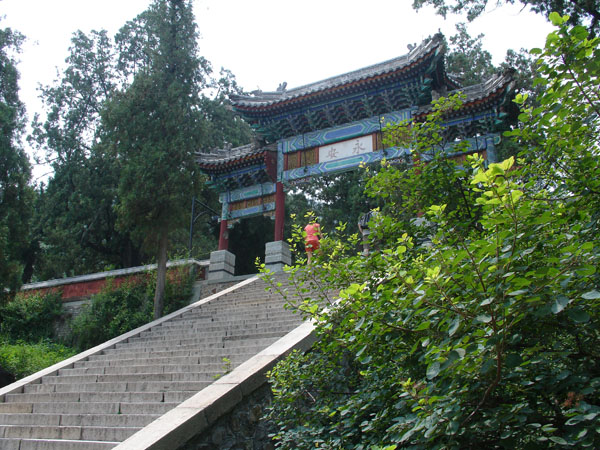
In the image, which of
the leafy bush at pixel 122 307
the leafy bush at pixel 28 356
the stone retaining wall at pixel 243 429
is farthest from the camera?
the leafy bush at pixel 122 307

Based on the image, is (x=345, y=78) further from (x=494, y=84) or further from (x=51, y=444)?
(x=51, y=444)

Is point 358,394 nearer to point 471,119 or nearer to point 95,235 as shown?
point 471,119

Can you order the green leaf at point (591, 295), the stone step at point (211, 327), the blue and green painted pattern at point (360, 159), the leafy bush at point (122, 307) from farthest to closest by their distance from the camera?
the leafy bush at point (122, 307) → the blue and green painted pattern at point (360, 159) → the stone step at point (211, 327) → the green leaf at point (591, 295)

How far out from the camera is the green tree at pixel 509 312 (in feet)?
6.98

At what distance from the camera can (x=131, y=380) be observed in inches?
252

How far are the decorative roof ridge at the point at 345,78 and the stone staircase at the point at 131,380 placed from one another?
6.67 metres

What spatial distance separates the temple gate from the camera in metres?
12.3

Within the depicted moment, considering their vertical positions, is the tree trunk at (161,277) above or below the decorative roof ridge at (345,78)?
below

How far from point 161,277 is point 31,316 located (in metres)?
4.18

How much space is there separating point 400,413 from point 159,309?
9.89 metres

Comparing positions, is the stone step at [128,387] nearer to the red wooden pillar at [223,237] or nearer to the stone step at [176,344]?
the stone step at [176,344]

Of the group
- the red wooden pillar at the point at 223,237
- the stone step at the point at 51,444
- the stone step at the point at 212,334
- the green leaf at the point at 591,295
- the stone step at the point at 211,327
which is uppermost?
the red wooden pillar at the point at 223,237

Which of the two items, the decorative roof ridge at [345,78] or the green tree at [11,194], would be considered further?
the decorative roof ridge at [345,78]

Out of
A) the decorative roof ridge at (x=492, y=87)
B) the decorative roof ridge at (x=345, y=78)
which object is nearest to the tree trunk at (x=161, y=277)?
the decorative roof ridge at (x=345, y=78)
